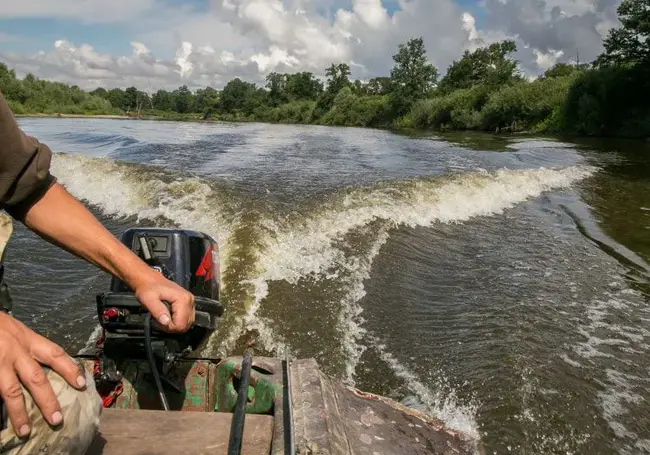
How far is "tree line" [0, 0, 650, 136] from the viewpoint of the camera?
32.3 m

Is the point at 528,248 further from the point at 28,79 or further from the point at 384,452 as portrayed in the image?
the point at 28,79

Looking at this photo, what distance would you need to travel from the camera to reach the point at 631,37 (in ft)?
106

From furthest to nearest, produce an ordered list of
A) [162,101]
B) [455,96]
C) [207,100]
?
[162,101] → [207,100] → [455,96]

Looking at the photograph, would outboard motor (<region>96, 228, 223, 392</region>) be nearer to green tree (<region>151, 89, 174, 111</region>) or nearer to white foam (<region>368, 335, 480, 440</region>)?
white foam (<region>368, 335, 480, 440</region>)

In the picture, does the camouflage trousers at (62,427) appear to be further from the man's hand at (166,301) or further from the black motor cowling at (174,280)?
the black motor cowling at (174,280)

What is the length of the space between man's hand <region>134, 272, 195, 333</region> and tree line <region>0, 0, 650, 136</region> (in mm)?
33093

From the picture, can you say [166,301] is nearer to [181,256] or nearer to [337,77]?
[181,256]

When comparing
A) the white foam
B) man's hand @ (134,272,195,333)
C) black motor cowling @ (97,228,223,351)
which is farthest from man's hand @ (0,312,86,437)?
the white foam

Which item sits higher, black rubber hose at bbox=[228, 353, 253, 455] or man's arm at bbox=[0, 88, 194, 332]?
man's arm at bbox=[0, 88, 194, 332]

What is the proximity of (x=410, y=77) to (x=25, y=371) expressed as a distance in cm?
6752

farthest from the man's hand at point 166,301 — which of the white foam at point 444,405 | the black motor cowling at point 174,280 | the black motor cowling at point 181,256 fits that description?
the white foam at point 444,405

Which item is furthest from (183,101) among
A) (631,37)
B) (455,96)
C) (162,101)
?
(631,37)

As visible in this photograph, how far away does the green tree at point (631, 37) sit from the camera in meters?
31.1

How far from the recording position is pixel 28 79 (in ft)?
308
